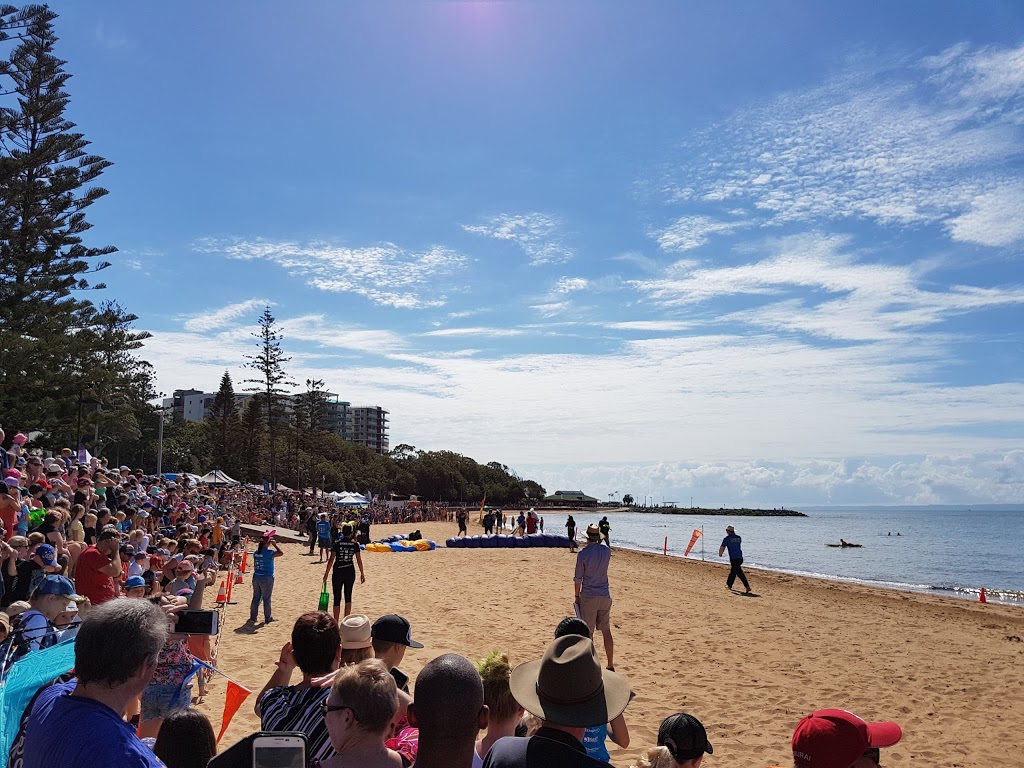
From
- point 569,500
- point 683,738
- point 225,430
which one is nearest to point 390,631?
A: point 683,738

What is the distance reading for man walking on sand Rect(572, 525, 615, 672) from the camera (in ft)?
24.2

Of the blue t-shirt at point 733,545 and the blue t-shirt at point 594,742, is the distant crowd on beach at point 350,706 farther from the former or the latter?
the blue t-shirt at point 733,545

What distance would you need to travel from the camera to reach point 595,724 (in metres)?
2.10

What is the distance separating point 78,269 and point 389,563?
1553cm

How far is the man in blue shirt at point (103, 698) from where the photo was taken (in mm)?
1936

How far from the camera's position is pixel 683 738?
9.67ft

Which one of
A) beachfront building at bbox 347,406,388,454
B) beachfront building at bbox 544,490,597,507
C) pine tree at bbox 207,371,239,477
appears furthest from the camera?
beachfront building at bbox 347,406,388,454

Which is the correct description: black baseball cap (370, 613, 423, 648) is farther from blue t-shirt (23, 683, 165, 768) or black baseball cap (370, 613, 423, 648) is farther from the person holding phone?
the person holding phone

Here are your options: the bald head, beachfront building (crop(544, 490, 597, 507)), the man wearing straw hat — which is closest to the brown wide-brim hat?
the man wearing straw hat

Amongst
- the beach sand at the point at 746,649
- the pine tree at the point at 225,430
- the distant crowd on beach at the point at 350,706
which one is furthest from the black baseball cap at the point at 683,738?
the pine tree at the point at 225,430

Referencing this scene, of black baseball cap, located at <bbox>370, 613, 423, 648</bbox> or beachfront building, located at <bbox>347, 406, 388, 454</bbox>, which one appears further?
beachfront building, located at <bbox>347, 406, 388, 454</bbox>

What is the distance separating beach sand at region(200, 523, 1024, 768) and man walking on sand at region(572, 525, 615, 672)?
0.94 metres

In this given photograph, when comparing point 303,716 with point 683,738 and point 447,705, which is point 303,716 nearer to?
point 447,705

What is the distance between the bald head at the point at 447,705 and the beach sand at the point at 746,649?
13.0 feet
